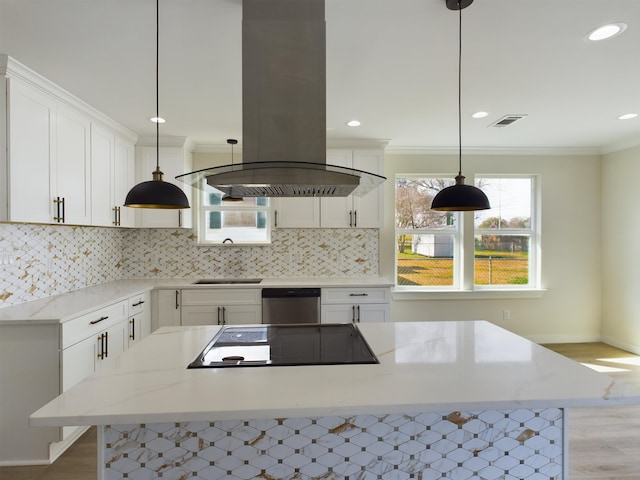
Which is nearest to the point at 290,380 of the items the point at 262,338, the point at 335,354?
the point at 335,354

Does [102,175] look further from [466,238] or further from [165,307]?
[466,238]

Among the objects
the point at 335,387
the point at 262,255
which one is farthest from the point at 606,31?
the point at 262,255

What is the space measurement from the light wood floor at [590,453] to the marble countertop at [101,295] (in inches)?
36.8

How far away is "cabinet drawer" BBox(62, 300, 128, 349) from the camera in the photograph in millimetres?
2264

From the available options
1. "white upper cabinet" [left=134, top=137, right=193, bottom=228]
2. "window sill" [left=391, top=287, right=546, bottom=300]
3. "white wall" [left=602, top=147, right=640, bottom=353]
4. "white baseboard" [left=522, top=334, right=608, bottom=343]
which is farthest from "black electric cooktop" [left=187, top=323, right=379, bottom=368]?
"white wall" [left=602, top=147, right=640, bottom=353]

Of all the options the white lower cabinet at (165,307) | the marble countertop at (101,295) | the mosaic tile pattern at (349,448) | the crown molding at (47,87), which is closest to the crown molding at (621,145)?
the marble countertop at (101,295)

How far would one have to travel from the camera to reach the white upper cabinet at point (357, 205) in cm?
403

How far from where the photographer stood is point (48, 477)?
2.08m

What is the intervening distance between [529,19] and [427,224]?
2.94 metres

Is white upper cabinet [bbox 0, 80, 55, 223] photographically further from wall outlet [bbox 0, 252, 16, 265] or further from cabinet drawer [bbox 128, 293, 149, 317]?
cabinet drawer [bbox 128, 293, 149, 317]

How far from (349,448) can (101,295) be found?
8.69 ft

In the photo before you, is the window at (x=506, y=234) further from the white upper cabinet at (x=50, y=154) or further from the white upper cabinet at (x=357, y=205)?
the white upper cabinet at (x=50, y=154)

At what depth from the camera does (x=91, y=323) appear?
2.51m

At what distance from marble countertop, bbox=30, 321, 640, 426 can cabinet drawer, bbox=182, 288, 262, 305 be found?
196cm
